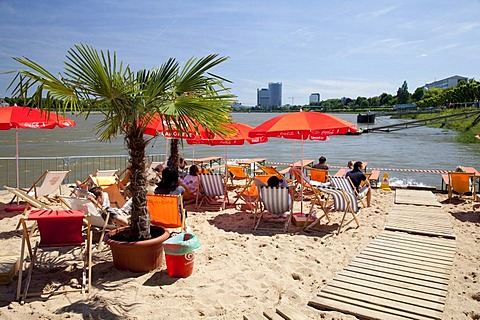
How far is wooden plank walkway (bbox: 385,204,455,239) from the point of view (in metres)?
6.52

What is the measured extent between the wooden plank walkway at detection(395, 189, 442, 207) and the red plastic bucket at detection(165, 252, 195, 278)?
6.12 metres

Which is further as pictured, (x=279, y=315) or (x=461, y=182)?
(x=461, y=182)

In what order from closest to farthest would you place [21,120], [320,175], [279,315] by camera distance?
[279,315] → [21,120] → [320,175]

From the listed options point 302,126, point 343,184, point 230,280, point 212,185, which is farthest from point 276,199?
point 230,280

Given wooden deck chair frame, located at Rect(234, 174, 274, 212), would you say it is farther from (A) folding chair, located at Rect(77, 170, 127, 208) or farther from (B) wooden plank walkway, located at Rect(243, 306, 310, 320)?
(B) wooden plank walkway, located at Rect(243, 306, 310, 320)

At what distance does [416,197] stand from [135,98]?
300 inches

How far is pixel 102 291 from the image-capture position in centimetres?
410

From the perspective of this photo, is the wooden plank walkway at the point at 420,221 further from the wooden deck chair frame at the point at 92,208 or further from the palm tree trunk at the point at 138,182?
the wooden deck chair frame at the point at 92,208

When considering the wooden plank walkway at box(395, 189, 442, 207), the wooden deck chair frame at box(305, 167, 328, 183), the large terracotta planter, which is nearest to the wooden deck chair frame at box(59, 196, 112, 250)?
the large terracotta planter

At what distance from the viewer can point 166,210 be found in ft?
18.2

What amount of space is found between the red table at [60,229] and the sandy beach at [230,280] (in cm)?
47

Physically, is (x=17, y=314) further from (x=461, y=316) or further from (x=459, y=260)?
(x=459, y=260)

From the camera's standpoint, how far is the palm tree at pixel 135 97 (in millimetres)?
4055

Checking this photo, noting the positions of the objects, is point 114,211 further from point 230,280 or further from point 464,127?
point 464,127
